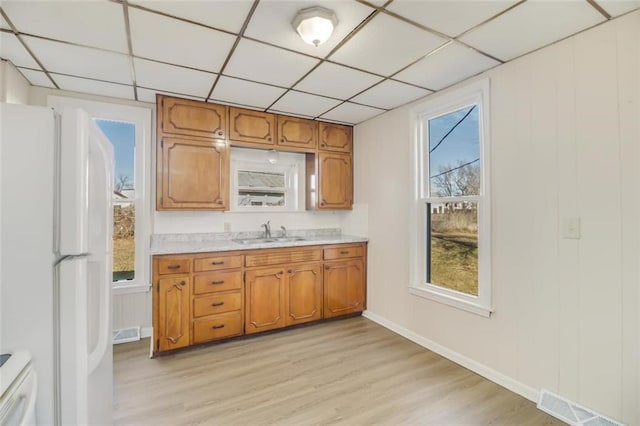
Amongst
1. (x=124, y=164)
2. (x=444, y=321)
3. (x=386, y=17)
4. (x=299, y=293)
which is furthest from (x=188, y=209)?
(x=444, y=321)

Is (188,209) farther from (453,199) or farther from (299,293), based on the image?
(453,199)

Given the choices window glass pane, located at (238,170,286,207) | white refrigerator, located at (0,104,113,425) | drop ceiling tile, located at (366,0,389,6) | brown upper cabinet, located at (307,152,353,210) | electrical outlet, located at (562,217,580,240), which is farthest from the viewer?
brown upper cabinet, located at (307,152,353,210)

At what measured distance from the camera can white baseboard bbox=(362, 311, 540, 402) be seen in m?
2.07

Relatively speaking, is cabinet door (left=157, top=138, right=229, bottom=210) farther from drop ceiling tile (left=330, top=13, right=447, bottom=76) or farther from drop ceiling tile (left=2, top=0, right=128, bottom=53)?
drop ceiling tile (left=330, top=13, right=447, bottom=76)

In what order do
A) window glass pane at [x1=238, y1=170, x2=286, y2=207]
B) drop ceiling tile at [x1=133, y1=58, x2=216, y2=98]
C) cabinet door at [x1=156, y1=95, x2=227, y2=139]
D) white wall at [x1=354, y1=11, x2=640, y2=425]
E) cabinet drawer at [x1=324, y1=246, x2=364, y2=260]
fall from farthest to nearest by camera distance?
window glass pane at [x1=238, y1=170, x2=286, y2=207], cabinet drawer at [x1=324, y1=246, x2=364, y2=260], cabinet door at [x1=156, y1=95, x2=227, y2=139], drop ceiling tile at [x1=133, y1=58, x2=216, y2=98], white wall at [x1=354, y1=11, x2=640, y2=425]

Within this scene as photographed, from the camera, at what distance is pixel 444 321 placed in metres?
2.67

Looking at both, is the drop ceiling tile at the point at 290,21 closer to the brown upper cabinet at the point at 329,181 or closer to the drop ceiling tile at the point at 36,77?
the brown upper cabinet at the point at 329,181

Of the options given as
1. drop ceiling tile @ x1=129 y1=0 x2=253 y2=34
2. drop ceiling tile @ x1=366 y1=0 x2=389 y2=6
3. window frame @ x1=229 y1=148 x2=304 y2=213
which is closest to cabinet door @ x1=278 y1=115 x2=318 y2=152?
window frame @ x1=229 y1=148 x2=304 y2=213

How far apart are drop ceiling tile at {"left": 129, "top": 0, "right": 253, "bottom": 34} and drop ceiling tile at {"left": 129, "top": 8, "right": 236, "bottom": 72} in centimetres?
7

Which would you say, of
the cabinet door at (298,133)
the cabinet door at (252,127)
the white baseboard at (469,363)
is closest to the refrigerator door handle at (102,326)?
the cabinet door at (252,127)

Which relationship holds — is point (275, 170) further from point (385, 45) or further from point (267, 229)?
point (385, 45)

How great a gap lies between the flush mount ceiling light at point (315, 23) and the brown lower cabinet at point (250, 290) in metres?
1.94

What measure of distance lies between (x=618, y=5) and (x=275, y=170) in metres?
3.01

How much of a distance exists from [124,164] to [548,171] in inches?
139
